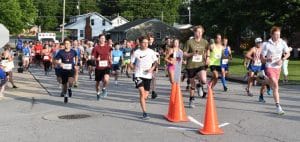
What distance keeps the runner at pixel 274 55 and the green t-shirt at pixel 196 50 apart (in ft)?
5.25

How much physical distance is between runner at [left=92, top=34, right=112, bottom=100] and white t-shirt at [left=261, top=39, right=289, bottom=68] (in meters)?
4.88

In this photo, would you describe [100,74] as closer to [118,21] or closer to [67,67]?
[67,67]

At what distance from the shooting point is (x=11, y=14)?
234ft

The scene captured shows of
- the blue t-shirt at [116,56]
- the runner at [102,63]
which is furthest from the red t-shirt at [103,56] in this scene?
the blue t-shirt at [116,56]

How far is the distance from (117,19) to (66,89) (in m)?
96.6

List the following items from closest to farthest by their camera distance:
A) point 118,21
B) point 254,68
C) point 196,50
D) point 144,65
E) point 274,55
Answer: point 144,65 < point 274,55 < point 196,50 < point 254,68 < point 118,21

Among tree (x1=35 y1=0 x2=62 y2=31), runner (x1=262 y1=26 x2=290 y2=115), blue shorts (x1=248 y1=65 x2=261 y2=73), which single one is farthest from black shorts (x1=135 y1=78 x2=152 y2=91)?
tree (x1=35 y1=0 x2=62 y2=31)

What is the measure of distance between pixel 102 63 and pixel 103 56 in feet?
0.76

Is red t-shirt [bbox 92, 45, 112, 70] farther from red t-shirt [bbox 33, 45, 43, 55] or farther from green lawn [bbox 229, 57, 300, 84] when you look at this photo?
red t-shirt [bbox 33, 45, 43, 55]

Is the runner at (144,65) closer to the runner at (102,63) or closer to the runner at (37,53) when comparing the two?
the runner at (102,63)

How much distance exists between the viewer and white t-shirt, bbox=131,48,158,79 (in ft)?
36.7

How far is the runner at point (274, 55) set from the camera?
11.3 metres

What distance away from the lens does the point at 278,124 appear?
392 inches

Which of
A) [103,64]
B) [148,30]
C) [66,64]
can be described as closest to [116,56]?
[103,64]
